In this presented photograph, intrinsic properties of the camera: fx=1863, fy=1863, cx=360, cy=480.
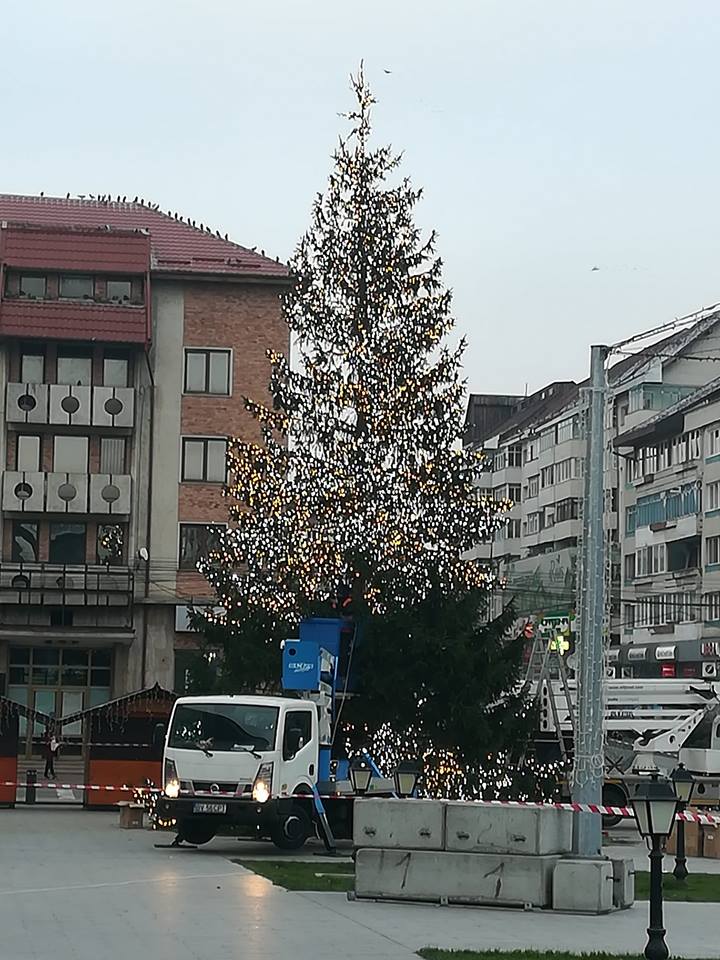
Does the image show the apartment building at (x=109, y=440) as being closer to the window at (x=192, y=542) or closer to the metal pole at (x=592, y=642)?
the window at (x=192, y=542)

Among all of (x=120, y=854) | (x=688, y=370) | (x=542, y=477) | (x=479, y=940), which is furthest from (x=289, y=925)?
(x=542, y=477)

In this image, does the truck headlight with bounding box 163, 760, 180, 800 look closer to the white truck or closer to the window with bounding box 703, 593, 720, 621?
the white truck

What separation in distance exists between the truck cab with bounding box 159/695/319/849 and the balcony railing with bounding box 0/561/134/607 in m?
33.0

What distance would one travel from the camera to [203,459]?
204ft

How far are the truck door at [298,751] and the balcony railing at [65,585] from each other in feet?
108

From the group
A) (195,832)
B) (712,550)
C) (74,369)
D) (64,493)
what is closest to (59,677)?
(64,493)

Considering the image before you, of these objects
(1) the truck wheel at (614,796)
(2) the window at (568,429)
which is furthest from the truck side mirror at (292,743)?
(2) the window at (568,429)

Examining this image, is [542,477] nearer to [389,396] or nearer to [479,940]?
[389,396]

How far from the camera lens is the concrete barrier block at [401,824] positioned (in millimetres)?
19938

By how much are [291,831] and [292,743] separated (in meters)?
1.36

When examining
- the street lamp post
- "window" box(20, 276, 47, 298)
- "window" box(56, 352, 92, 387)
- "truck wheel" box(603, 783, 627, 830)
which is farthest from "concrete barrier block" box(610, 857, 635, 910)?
"window" box(20, 276, 47, 298)

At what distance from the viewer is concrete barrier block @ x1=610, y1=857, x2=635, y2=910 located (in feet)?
65.7

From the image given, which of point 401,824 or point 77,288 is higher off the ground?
point 77,288

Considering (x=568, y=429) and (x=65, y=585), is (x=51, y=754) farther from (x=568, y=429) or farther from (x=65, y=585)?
(x=568, y=429)
